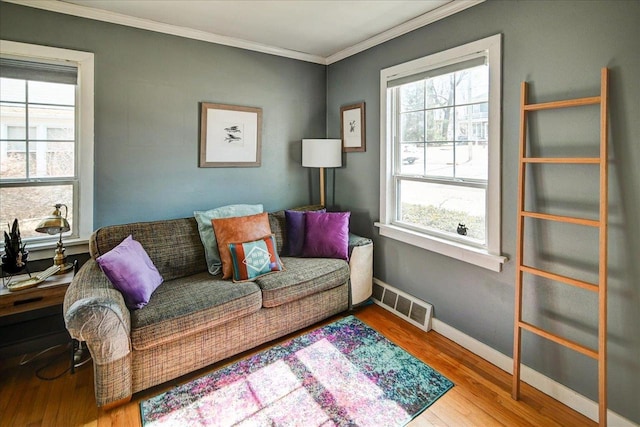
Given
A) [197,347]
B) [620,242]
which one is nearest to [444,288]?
[620,242]

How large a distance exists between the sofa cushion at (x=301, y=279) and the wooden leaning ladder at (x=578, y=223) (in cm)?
133

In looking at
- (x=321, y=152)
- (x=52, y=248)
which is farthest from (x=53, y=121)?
(x=321, y=152)

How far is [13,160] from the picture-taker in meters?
2.37

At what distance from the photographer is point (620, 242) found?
166 centimetres

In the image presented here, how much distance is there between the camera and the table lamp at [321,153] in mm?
3336

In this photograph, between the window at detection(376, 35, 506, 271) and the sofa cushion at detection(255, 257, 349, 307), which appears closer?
the window at detection(376, 35, 506, 271)

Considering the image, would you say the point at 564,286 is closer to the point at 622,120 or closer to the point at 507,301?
the point at 507,301

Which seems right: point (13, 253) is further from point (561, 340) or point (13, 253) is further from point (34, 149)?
point (561, 340)

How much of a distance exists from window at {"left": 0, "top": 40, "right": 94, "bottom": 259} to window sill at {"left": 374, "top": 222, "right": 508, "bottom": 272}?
2.51 m

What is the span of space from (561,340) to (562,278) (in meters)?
0.33

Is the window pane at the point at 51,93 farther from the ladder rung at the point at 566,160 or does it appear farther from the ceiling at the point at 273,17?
the ladder rung at the point at 566,160

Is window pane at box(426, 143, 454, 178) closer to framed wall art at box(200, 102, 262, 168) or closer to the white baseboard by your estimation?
the white baseboard

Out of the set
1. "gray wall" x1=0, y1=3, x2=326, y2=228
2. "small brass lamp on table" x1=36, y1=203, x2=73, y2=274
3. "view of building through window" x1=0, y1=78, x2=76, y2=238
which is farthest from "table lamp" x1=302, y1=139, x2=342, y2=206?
"small brass lamp on table" x1=36, y1=203, x2=73, y2=274

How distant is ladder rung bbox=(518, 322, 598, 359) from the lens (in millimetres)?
1661
